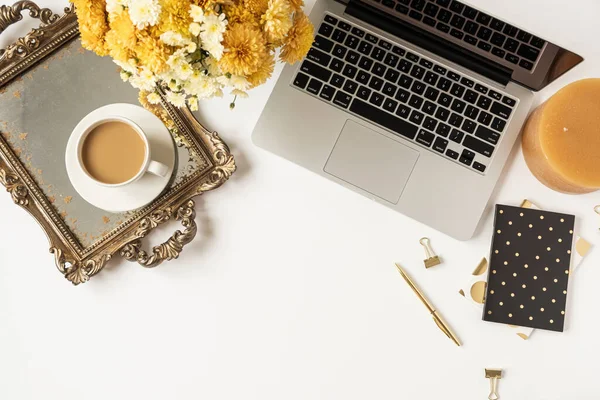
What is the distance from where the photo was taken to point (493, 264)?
2.42 feet

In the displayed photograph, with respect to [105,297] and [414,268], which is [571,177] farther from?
[105,297]

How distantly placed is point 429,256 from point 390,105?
245mm

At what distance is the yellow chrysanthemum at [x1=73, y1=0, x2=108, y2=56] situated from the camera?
0.51 meters

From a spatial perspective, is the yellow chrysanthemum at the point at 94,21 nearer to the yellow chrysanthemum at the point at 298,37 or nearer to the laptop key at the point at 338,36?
the yellow chrysanthemum at the point at 298,37

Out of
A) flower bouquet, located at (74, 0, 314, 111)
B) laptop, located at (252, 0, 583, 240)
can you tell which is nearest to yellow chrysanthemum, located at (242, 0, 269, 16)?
flower bouquet, located at (74, 0, 314, 111)

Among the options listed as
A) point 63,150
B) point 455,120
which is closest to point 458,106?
point 455,120

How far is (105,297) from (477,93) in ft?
2.19

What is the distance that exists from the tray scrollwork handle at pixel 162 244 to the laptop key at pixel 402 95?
36cm

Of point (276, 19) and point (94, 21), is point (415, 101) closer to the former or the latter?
point (276, 19)

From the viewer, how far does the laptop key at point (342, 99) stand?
2.45 ft

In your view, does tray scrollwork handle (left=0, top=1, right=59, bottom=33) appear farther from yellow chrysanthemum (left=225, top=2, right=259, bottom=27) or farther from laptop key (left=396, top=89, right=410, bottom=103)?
laptop key (left=396, top=89, right=410, bottom=103)

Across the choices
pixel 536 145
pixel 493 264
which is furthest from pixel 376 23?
pixel 493 264

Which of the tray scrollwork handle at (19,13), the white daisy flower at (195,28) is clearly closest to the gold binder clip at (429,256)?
the white daisy flower at (195,28)

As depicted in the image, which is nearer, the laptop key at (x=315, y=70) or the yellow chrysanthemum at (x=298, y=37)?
the yellow chrysanthemum at (x=298, y=37)
